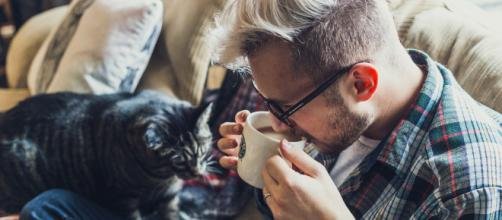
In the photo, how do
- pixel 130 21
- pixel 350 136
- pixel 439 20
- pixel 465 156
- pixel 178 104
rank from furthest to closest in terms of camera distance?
pixel 130 21, pixel 178 104, pixel 439 20, pixel 350 136, pixel 465 156

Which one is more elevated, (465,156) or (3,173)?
(465,156)

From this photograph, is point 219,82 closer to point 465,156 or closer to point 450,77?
point 450,77

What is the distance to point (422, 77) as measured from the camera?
91 centimetres

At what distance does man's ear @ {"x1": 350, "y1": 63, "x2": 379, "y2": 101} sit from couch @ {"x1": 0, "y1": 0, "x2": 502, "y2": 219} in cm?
33

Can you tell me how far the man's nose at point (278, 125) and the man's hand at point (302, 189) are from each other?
83 mm

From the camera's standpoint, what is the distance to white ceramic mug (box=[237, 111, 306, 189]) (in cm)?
84

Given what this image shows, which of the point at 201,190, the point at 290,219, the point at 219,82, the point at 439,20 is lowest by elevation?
the point at 201,190

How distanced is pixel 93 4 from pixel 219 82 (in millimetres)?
480

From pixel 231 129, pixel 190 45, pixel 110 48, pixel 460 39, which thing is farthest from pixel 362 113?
pixel 110 48

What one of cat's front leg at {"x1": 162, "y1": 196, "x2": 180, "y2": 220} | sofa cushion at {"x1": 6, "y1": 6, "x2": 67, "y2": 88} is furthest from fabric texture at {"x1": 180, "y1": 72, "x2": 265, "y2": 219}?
sofa cushion at {"x1": 6, "y1": 6, "x2": 67, "y2": 88}

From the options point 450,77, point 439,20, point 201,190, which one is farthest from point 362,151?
point 201,190

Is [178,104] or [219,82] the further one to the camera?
[219,82]

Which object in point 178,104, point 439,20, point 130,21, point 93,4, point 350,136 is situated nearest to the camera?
point 350,136

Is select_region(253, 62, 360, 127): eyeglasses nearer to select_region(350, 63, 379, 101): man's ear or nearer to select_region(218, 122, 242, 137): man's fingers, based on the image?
select_region(350, 63, 379, 101): man's ear
